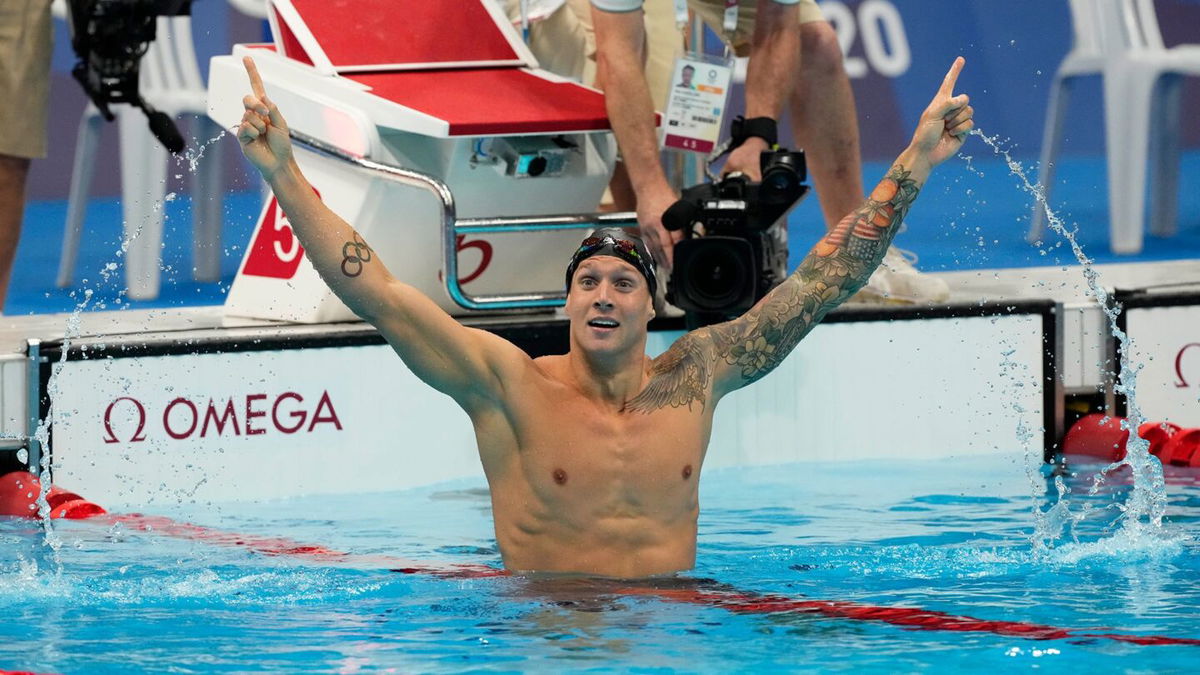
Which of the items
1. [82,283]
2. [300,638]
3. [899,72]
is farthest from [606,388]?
[899,72]

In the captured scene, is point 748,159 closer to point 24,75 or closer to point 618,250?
point 618,250

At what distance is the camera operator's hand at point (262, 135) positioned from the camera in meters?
3.31

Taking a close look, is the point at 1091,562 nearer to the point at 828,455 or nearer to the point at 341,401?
the point at 828,455

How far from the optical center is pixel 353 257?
3467 millimetres

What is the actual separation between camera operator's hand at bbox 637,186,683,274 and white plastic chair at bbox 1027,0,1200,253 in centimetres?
337

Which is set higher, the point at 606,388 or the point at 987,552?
the point at 606,388

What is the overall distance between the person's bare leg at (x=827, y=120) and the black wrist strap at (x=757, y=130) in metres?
0.38

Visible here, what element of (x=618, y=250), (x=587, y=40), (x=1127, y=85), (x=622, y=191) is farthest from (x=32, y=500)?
(x=1127, y=85)

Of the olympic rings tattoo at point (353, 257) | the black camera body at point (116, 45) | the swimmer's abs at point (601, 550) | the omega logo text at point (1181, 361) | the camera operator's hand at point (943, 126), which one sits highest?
the black camera body at point (116, 45)

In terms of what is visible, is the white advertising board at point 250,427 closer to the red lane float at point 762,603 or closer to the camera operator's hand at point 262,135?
the red lane float at point 762,603

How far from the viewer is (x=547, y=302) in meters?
5.25

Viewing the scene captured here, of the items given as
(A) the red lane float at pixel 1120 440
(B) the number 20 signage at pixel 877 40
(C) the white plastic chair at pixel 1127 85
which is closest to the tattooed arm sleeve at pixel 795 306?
(A) the red lane float at pixel 1120 440

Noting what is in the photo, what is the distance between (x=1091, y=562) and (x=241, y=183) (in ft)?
20.2

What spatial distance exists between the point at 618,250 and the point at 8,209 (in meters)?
2.48
